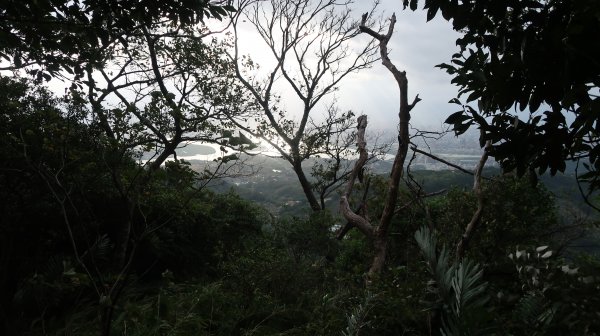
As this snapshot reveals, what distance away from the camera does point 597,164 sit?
2.16m

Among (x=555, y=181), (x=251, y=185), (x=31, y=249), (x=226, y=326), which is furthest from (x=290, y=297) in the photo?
(x=251, y=185)

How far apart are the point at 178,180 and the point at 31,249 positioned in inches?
222

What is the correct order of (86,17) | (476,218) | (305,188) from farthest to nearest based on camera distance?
(305,188), (476,218), (86,17)

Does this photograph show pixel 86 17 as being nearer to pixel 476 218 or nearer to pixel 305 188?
pixel 476 218

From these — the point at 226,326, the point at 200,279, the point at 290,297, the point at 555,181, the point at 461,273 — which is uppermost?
the point at 461,273

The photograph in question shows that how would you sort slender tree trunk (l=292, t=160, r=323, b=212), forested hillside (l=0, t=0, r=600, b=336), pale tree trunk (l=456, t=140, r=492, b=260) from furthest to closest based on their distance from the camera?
slender tree trunk (l=292, t=160, r=323, b=212), pale tree trunk (l=456, t=140, r=492, b=260), forested hillside (l=0, t=0, r=600, b=336)

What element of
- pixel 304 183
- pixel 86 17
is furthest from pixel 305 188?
pixel 86 17

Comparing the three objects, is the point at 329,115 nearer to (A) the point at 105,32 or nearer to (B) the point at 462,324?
(A) the point at 105,32

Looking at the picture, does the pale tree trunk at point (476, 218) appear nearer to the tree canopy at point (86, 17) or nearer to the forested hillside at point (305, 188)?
the forested hillside at point (305, 188)

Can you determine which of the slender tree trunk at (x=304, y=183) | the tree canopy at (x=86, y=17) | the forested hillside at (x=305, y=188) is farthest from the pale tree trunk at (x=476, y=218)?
the slender tree trunk at (x=304, y=183)

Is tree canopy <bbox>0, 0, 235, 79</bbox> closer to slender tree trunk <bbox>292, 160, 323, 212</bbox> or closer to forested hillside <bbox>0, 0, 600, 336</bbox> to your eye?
forested hillside <bbox>0, 0, 600, 336</bbox>

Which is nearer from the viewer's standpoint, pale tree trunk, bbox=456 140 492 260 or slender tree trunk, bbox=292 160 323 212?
pale tree trunk, bbox=456 140 492 260

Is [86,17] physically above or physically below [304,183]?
above

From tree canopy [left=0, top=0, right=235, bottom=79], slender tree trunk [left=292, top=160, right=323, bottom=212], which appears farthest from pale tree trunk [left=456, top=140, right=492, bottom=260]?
slender tree trunk [left=292, top=160, right=323, bottom=212]
